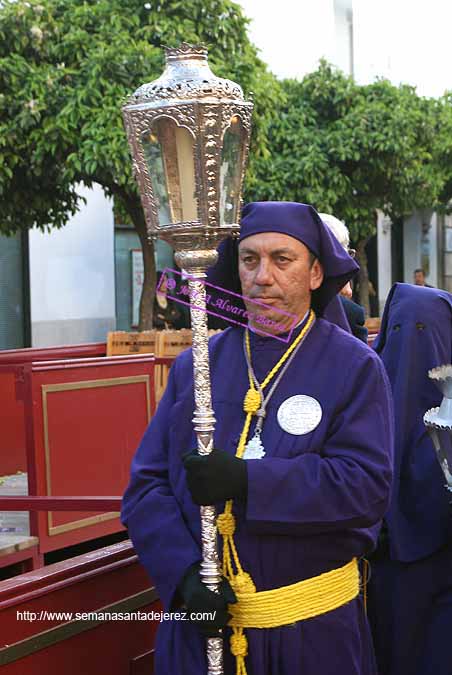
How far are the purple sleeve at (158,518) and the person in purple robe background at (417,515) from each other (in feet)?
3.83

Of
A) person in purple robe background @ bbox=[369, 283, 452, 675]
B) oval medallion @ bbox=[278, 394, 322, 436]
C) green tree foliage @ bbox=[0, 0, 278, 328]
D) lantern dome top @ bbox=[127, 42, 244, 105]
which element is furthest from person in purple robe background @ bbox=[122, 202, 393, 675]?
green tree foliage @ bbox=[0, 0, 278, 328]

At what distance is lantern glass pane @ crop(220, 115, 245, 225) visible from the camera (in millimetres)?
2568

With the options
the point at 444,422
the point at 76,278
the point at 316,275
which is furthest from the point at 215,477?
the point at 76,278

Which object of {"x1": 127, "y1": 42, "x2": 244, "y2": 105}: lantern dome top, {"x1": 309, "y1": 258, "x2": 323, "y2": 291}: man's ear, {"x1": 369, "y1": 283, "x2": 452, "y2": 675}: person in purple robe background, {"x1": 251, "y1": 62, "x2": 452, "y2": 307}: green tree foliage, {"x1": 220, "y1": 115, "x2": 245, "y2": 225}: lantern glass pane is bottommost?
{"x1": 369, "y1": 283, "x2": 452, "y2": 675}: person in purple robe background

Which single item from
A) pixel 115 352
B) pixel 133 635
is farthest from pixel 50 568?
pixel 115 352

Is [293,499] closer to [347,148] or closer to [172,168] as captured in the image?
[172,168]

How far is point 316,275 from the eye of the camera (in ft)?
9.11

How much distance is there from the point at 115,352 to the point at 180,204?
308 inches

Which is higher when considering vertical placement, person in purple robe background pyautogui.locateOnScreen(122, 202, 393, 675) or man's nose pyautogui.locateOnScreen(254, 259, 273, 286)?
man's nose pyautogui.locateOnScreen(254, 259, 273, 286)

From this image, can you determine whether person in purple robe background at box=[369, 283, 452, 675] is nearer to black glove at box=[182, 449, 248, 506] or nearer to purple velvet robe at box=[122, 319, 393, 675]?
purple velvet robe at box=[122, 319, 393, 675]

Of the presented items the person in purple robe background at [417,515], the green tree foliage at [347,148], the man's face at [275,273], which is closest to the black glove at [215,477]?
the man's face at [275,273]

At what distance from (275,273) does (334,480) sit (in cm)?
56

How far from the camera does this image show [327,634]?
8.59ft

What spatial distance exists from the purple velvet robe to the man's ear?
140 millimetres
